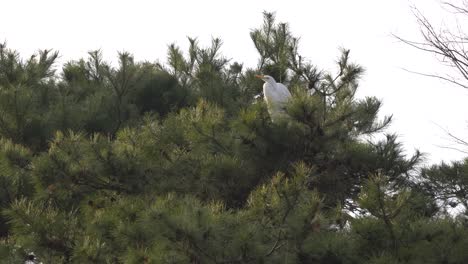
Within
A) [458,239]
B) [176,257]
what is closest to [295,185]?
[176,257]

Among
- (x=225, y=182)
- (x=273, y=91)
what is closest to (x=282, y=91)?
(x=273, y=91)

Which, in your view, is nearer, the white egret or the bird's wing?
the white egret

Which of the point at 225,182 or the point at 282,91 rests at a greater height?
Answer: the point at 282,91

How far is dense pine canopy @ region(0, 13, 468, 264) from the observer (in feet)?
16.0

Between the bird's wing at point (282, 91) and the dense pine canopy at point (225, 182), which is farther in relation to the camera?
the bird's wing at point (282, 91)

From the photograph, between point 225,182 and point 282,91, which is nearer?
point 225,182

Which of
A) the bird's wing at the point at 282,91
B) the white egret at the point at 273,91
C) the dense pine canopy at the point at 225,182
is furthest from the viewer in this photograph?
the bird's wing at the point at 282,91

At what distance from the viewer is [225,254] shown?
4.71 m

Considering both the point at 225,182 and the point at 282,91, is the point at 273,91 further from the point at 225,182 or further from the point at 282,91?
the point at 225,182

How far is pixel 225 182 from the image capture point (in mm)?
6219

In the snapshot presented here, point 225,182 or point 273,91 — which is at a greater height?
point 273,91

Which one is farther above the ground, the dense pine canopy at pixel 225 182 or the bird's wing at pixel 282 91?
the bird's wing at pixel 282 91

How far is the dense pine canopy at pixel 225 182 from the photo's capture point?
486cm

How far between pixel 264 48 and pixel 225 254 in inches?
169
